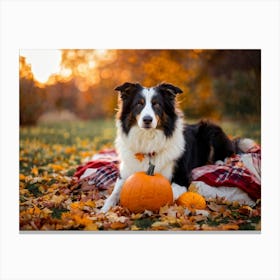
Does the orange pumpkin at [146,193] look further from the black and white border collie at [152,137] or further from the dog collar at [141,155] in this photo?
the dog collar at [141,155]

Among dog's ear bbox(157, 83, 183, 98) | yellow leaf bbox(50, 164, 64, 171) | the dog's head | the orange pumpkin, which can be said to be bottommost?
the orange pumpkin

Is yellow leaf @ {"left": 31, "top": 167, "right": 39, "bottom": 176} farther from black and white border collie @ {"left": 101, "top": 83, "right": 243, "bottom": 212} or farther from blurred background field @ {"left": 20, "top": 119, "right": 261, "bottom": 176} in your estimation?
black and white border collie @ {"left": 101, "top": 83, "right": 243, "bottom": 212}

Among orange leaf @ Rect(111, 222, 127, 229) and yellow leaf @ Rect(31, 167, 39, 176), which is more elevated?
yellow leaf @ Rect(31, 167, 39, 176)

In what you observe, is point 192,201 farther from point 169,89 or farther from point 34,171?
point 34,171

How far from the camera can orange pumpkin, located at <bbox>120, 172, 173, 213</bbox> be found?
169 inches

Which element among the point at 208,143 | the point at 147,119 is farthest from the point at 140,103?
the point at 208,143

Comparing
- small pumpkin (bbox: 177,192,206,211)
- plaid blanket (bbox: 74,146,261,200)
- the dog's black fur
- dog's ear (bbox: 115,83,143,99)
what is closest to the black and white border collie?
dog's ear (bbox: 115,83,143,99)

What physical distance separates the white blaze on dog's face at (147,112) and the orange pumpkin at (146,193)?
21.6 inches

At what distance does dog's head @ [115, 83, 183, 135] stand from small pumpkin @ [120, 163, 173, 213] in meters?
0.58

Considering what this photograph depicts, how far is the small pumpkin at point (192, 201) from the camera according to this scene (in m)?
4.49

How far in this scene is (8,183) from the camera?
4.59 meters
